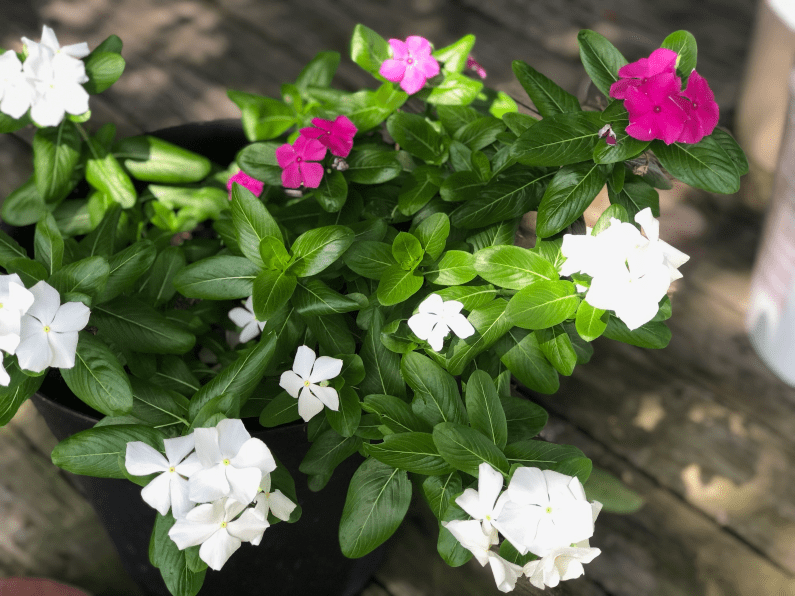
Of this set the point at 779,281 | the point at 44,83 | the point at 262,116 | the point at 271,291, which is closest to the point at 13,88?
the point at 44,83

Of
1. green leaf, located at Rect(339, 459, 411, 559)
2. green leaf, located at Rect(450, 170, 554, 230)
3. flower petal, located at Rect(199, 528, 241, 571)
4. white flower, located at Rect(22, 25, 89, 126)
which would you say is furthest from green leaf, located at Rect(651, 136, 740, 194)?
white flower, located at Rect(22, 25, 89, 126)

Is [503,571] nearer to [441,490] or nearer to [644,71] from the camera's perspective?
[441,490]

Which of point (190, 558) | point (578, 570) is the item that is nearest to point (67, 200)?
point (190, 558)

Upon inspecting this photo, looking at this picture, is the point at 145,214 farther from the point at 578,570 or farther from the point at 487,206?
the point at 578,570

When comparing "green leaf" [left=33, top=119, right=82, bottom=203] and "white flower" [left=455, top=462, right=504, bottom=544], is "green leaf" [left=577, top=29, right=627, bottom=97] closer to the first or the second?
"white flower" [left=455, top=462, right=504, bottom=544]

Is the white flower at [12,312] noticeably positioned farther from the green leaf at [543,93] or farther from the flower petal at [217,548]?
the green leaf at [543,93]

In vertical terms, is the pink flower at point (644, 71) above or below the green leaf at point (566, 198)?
above

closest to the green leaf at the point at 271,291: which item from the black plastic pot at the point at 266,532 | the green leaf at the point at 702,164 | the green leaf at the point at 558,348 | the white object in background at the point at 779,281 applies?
the black plastic pot at the point at 266,532
